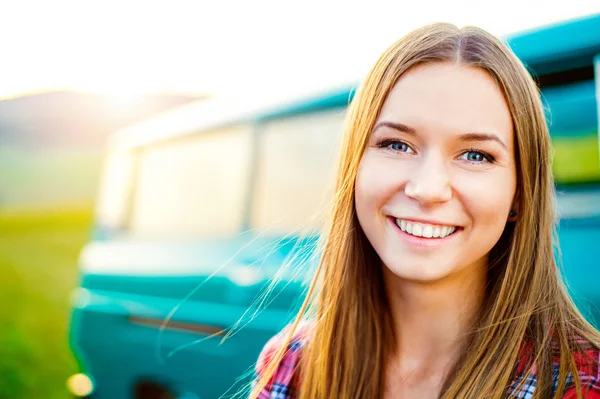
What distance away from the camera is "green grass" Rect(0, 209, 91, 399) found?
580 cm

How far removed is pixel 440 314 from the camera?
146 cm

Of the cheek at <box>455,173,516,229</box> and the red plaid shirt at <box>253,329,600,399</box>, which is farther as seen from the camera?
the cheek at <box>455,173,516,229</box>

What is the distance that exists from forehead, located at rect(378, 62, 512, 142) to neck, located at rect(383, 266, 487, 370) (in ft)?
1.13

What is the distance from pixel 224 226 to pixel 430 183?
2.24m

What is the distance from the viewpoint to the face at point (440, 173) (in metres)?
1.32

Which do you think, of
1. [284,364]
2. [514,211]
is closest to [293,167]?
[284,364]

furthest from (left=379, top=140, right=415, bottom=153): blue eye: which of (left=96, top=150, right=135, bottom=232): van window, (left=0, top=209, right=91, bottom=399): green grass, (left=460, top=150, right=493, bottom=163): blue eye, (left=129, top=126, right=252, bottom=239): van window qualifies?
(left=0, top=209, right=91, bottom=399): green grass

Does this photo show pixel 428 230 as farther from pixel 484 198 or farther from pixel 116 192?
pixel 116 192

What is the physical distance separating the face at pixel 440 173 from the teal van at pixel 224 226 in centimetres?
30

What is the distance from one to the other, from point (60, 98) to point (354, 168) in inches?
439

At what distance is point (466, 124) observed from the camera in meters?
1.32

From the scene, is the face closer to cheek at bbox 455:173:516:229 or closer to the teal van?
cheek at bbox 455:173:516:229

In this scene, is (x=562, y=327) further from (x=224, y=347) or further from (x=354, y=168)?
(x=224, y=347)

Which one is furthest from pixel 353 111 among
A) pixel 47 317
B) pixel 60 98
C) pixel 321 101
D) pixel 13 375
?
pixel 60 98
